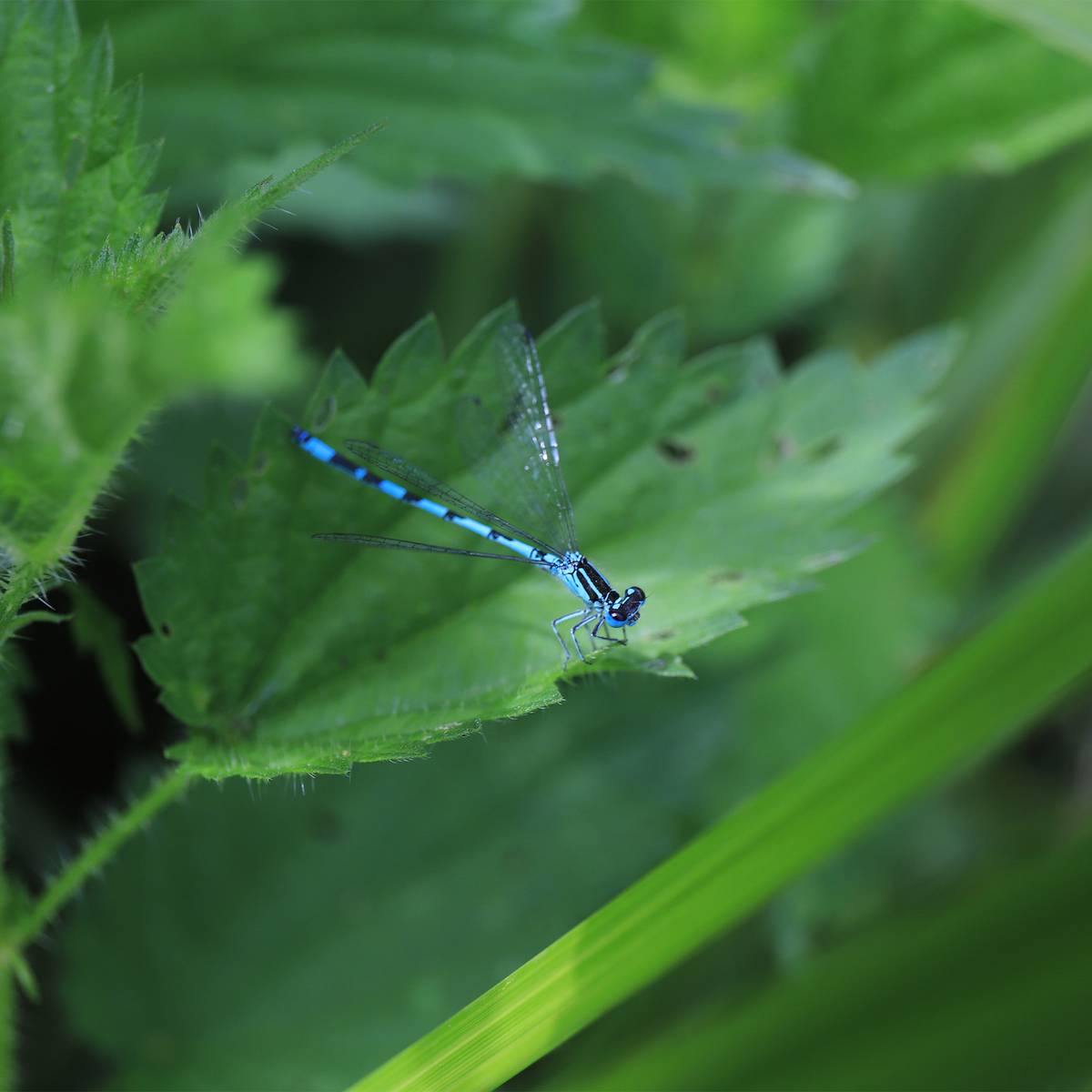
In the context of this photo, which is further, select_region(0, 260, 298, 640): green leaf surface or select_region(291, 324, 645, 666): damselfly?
select_region(291, 324, 645, 666): damselfly

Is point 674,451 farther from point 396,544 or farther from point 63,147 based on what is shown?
point 63,147

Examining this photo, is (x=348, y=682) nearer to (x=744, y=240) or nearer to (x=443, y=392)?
(x=443, y=392)

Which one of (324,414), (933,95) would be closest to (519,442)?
(324,414)

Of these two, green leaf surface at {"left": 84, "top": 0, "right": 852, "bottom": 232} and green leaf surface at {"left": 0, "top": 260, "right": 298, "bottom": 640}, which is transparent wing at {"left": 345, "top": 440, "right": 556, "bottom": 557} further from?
green leaf surface at {"left": 84, "top": 0, "right": 852, "bottom": 232}

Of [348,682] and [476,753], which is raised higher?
[348,682]

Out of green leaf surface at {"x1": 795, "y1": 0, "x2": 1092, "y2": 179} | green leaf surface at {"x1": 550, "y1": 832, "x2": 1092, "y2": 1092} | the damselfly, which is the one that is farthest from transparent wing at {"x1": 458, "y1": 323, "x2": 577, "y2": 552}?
green leaf surface at {"x1": 795, "y1": 0, "x2": 1092, "y2": 179}

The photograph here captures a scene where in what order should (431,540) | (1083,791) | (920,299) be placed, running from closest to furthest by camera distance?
(431,540)
(1083,791)
(920,299)

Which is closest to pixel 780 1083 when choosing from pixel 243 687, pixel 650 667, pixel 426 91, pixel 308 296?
pixel 650 667
